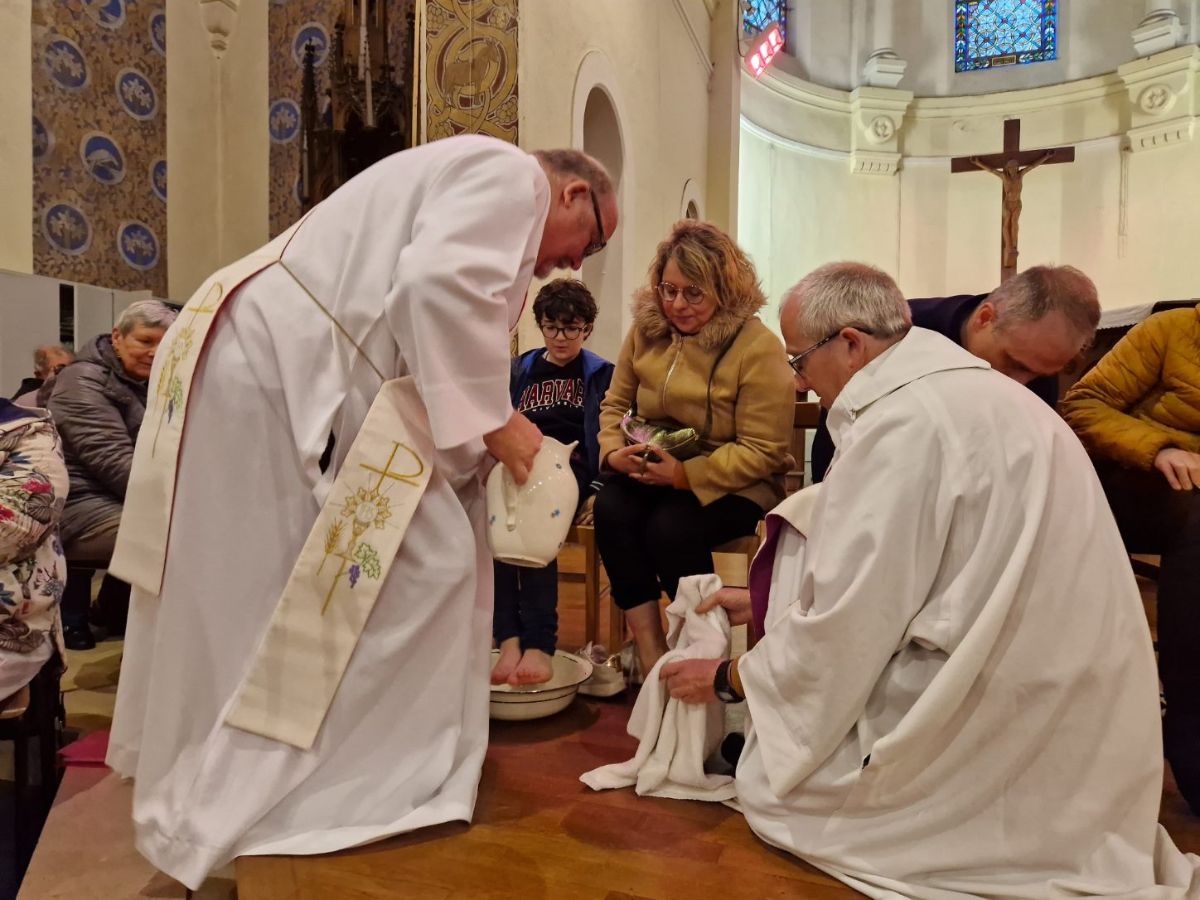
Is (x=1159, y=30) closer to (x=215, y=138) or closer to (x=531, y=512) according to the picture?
(x=215, y=138)

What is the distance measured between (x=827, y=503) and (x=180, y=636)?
1.29 metres

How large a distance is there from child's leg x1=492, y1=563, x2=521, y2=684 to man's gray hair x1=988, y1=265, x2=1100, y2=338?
158cm

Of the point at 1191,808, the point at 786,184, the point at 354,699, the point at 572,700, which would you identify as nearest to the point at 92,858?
the point at 354,699

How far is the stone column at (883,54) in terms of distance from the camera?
39.4ft

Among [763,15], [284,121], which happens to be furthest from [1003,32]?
[284,121]

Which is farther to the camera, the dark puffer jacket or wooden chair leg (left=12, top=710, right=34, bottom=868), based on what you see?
the dark puffer jacket

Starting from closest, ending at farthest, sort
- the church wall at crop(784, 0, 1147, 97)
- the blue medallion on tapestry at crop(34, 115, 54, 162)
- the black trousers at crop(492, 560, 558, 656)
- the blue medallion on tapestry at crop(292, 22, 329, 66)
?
the black trousers at crop(492, 560, 558, 656) < the blue medallion on tapestry at crop(34, 115, 54, 162) < the blue medallion on tapestry at crop(292, 22, 329, 66) < the church wall at crop(784, 0, 1147, 97)

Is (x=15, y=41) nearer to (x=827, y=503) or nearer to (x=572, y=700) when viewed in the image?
(x=572, y=700)

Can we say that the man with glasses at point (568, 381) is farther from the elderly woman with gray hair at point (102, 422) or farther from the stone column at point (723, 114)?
the stone column at point (723, 114)

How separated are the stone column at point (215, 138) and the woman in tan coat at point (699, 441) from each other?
16.1 feet

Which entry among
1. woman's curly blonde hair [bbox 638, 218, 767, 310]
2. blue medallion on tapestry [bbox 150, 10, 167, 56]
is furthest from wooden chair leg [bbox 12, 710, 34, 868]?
blue medallion on tapestry [bbox 150, 10, 167, 56]

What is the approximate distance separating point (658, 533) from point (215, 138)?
5.71 metres

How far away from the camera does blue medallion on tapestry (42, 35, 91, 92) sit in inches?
209

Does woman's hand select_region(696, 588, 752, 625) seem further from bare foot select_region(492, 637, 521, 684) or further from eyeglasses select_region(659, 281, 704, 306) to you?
eyeglasses select_region(659, 281, 704, 306)
